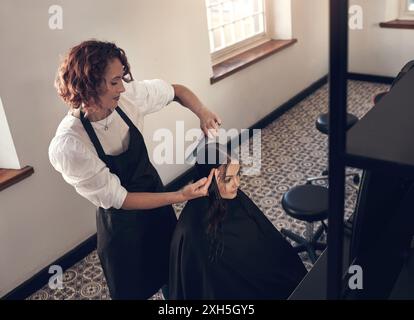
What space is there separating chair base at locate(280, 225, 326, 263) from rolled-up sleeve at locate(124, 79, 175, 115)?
50.2 inches

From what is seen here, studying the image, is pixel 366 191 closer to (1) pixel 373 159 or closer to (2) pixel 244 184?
(1) pixel 373 159

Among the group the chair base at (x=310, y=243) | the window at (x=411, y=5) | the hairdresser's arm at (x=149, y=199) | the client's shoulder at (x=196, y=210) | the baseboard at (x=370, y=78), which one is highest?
the window at (x=411, y=5)

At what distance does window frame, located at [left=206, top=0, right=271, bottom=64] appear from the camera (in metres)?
4.30

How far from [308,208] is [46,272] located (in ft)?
5.15

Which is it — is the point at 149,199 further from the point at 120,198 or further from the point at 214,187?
the point at 214,187

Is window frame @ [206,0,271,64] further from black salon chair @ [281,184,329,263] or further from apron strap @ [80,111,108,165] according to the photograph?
apron strap @ [80,111,108,165]

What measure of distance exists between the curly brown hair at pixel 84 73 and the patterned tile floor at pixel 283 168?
→ 137 centimetres

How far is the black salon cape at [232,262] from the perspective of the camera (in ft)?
6.29

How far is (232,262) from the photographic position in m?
1.95

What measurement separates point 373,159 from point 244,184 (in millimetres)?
3136

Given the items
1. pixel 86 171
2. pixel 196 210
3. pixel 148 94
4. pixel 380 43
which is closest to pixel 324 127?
pixel 148 94

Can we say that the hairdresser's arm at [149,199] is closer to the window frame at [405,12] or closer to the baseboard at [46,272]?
the baseboard at [46,272]

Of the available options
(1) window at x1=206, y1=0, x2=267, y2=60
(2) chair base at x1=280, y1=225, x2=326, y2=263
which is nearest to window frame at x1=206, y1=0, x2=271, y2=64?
(1) window at x1=206, y1=0, x2=267, y2=60

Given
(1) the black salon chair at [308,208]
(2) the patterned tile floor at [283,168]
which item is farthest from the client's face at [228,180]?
(2) the patterned tile floor at [283,168]
